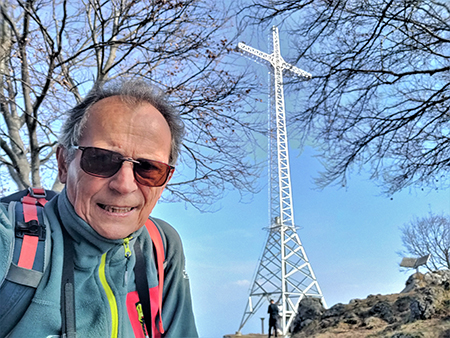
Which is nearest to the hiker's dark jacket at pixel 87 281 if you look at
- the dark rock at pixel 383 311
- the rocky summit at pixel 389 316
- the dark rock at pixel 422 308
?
the rocky summit at pixel 389 316

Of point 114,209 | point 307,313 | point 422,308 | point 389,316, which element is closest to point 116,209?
point 114,209

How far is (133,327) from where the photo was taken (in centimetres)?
122

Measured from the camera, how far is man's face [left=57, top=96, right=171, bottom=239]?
3.75ft

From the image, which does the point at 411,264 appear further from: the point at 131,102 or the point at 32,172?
the point at 131,102

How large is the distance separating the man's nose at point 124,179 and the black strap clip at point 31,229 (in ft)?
0.77

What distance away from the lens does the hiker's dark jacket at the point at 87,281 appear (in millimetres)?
984

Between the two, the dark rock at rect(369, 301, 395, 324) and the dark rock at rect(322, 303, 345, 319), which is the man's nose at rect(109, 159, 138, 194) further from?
the dark rock at rect(322, 303, 345, 319)

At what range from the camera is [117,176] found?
1.16 meters

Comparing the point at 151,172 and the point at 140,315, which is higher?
the point at 151,172

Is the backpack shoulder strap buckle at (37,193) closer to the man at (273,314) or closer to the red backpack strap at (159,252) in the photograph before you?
the red backpack strap at (159,252)

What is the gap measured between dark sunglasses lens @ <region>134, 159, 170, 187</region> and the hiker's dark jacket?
7.0 inches

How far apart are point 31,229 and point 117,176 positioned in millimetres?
283

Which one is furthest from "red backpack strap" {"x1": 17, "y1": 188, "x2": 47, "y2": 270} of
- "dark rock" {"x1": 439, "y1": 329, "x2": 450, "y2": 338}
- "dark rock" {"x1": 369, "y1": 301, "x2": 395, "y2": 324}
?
"dark rock" {"x1": 369, "y1": 301, "x2": 395, "y2": 324}

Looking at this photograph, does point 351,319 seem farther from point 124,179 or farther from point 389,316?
point 124,179
